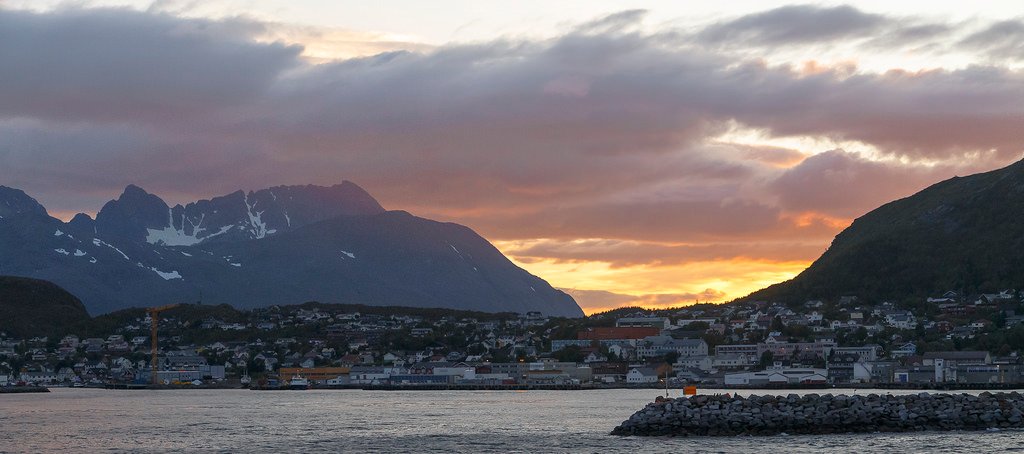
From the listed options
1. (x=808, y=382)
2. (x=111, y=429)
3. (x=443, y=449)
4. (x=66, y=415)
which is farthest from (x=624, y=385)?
(x=443, y=449)

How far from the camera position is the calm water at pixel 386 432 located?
61812 mm

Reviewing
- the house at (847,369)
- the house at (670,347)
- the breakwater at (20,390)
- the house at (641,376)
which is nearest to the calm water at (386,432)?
the house at (847,369)

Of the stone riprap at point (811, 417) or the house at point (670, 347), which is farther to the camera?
the house at point (670, 347)

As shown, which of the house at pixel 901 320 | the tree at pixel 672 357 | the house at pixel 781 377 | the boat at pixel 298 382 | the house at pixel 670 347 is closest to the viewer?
the house at pixel 781 377

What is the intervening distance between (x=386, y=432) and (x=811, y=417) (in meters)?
21.6

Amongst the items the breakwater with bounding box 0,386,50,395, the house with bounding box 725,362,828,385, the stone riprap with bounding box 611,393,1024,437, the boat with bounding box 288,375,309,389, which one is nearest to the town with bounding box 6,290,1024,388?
the house with bounding box 725,362,828,385

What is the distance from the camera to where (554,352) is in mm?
194625

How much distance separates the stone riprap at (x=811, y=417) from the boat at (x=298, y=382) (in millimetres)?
109999

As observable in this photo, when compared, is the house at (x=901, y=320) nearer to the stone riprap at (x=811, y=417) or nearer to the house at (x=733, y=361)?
the house at (x=733, y=361)

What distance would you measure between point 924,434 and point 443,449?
22.1 metres

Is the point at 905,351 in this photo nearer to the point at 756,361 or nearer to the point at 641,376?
the point at 756,361

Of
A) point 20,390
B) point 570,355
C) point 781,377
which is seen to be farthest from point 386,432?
point 570,355

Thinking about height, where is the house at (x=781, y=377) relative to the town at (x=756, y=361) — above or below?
below

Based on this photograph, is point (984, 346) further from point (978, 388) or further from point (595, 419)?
point (595, 419)
